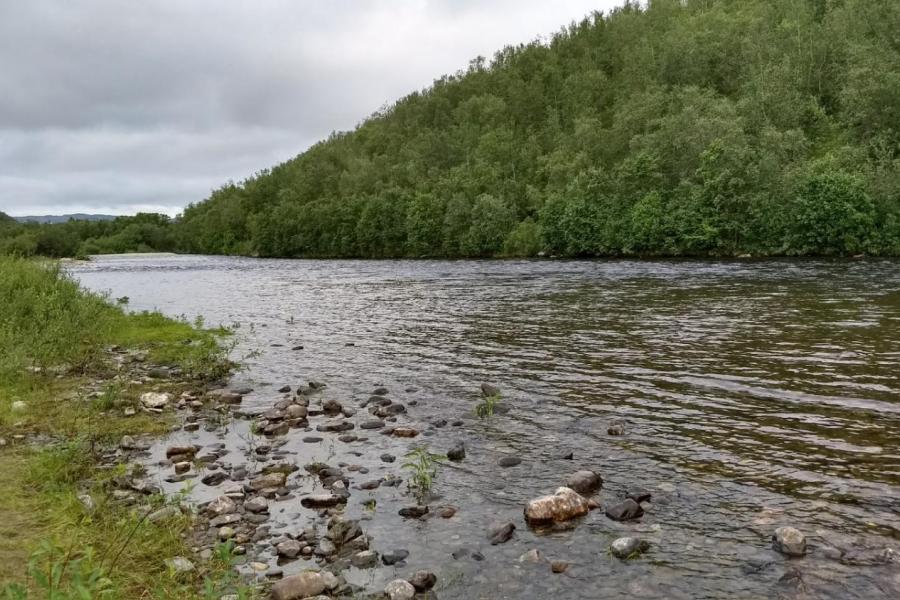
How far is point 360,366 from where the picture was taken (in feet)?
61.3

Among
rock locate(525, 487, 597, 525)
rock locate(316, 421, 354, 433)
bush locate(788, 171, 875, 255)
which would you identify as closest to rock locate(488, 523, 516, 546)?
rock locate(525, 487, 597, 525)

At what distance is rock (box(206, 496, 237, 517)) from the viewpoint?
27.6ft

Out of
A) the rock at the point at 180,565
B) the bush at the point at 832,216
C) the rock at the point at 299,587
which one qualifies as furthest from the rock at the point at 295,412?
the bush at the point at 832,216

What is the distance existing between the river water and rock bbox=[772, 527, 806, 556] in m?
0.16

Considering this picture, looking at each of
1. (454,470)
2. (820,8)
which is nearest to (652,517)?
(454,470)

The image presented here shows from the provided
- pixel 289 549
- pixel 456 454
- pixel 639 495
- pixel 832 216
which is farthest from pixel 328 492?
pixel 832 216

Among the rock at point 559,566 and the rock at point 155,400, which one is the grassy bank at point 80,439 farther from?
the rock at point 559,566

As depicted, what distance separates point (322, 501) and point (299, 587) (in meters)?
2.48

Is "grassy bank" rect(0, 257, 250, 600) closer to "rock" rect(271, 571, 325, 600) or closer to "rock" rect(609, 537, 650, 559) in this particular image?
"rock" rect(271, 571, 325, 600)

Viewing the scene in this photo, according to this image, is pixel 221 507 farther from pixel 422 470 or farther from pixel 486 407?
pixel 486 407

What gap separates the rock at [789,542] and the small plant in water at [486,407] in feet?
21.4

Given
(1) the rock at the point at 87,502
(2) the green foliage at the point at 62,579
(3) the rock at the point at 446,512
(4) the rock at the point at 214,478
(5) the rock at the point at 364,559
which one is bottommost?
(3) the rock at the point at 446,512

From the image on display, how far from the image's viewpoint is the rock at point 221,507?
27.6 feet

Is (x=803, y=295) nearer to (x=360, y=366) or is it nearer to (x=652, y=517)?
(x=360, y=366)
